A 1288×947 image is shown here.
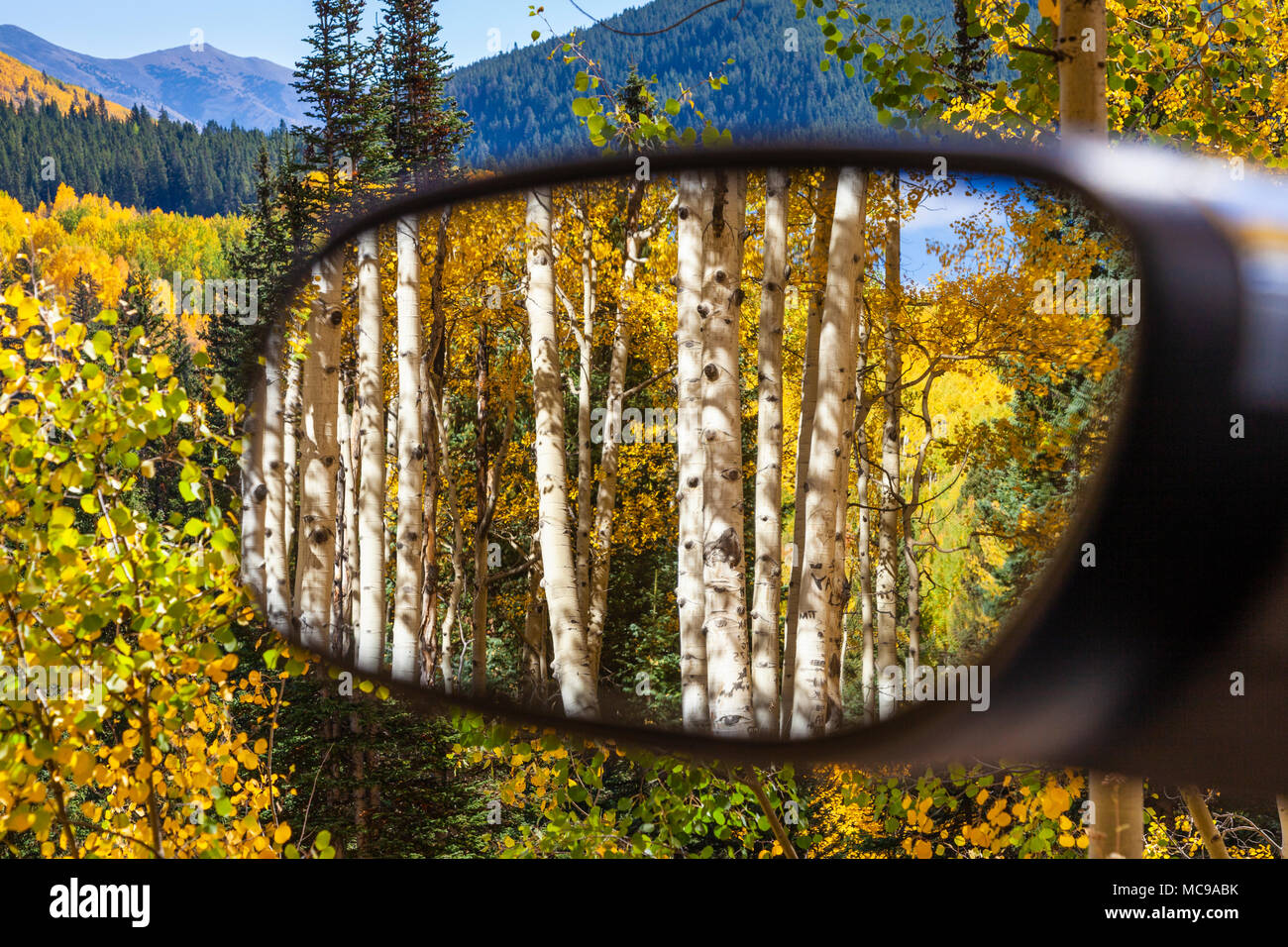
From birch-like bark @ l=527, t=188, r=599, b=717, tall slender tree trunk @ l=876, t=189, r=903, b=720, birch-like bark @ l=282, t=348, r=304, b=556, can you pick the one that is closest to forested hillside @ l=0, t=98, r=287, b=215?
birch-like bark @ l=527, t=188, r=599, b=717

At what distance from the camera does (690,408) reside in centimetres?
100

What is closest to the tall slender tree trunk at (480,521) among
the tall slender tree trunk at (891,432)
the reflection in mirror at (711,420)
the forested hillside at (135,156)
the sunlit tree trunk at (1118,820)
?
the reflection in mirror at (711,420)

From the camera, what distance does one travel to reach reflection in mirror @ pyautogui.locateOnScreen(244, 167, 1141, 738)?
0.47m

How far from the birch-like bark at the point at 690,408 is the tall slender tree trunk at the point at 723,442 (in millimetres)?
11

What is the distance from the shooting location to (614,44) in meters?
A: 105

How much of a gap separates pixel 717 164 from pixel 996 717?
485 mm

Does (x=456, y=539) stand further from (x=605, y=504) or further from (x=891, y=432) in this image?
(x=891, y=432)

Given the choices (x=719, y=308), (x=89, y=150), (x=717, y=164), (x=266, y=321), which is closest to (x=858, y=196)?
(x=717, y=164)

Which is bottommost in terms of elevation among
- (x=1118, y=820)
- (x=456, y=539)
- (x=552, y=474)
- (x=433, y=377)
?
(x=1118, y=820)

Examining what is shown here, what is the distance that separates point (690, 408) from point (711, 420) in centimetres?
9

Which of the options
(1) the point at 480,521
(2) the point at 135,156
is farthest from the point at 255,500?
(2) the point at 135,156

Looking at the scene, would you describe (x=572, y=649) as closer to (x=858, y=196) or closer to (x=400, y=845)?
(x=858, y=196)

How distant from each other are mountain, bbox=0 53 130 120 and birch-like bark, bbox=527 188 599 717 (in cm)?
9896

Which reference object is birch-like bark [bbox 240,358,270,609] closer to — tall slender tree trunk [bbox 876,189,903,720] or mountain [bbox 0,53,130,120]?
tall slender tree trunk [bbox 876,189,903,720]
